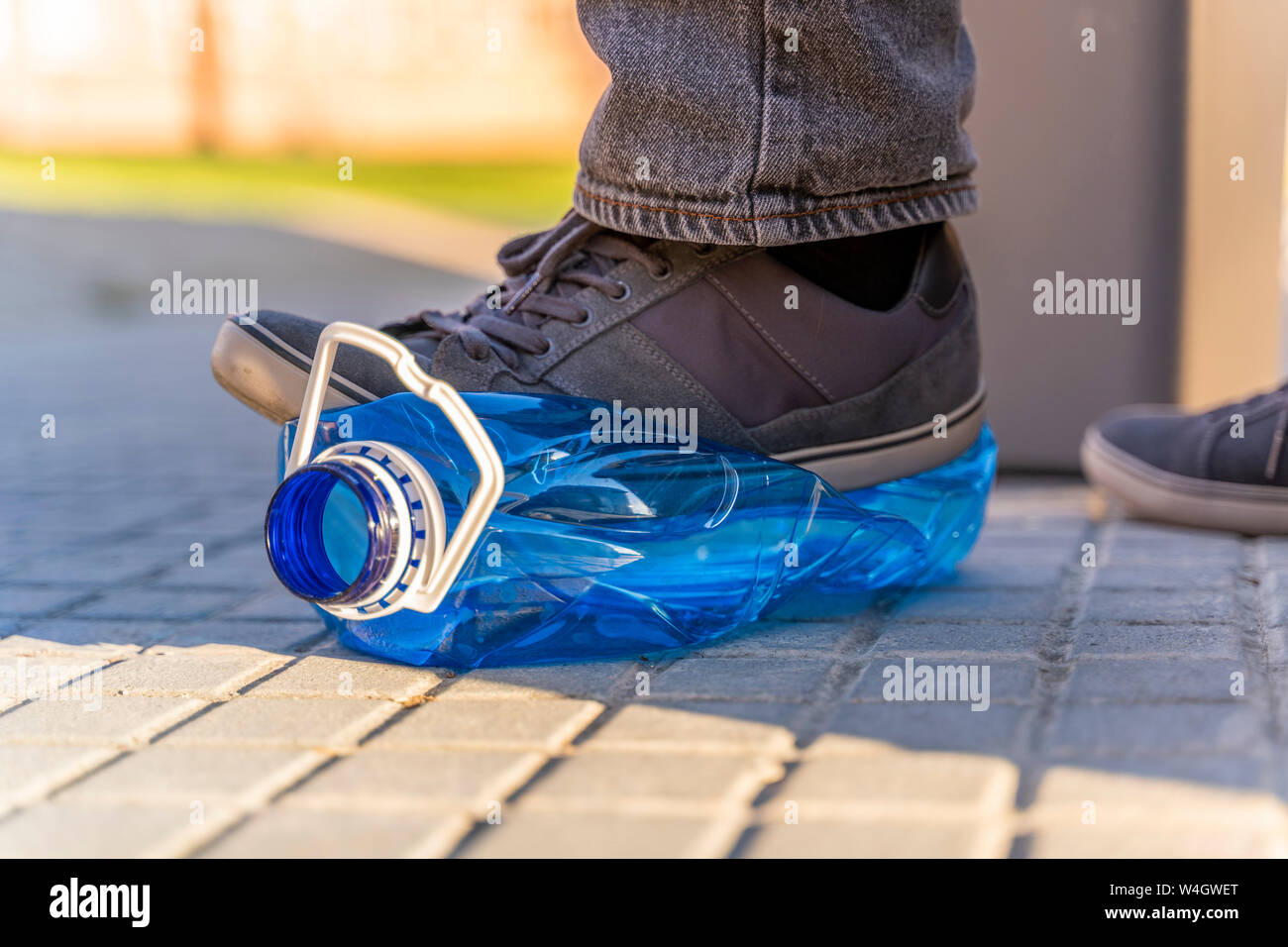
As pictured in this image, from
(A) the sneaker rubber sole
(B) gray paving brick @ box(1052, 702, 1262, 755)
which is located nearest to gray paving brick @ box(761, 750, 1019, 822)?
(B) gray paving brick @ box(1052, 702, 1262, 755)

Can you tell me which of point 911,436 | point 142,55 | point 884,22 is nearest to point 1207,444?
point 911,436

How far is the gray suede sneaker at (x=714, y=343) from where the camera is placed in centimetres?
176

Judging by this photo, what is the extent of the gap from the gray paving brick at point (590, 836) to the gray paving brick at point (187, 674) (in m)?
0.59

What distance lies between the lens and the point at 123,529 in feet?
8.76

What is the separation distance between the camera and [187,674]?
5.46ft

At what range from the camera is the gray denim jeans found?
5.76 feet

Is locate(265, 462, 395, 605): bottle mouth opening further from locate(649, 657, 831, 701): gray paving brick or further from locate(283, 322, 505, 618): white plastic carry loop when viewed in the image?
locate(649, 657, 831, 701): gray paving brick

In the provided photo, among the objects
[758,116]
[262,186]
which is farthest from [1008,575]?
[262,186]

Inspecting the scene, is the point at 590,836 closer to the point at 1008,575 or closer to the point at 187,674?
the point at 187,674

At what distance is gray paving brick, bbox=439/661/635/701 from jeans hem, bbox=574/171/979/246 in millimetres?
616

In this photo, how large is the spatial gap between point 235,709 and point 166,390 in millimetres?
3946

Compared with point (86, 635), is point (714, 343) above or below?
above

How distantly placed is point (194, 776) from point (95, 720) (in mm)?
257

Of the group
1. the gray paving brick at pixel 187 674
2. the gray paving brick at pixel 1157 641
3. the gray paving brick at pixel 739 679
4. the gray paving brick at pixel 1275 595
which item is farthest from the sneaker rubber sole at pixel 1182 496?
the gray paving brick at pixel 187 674
